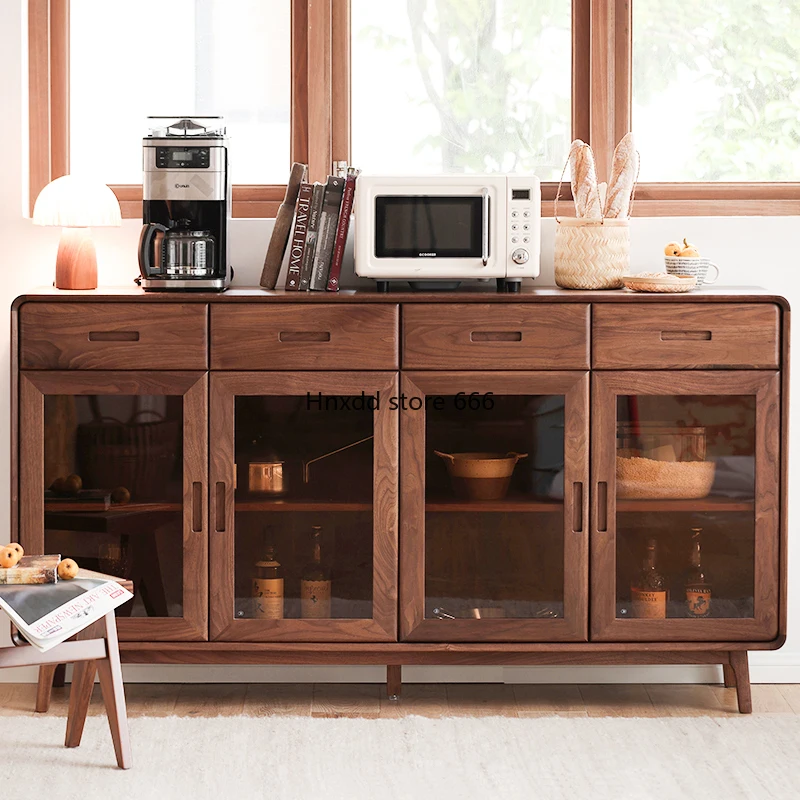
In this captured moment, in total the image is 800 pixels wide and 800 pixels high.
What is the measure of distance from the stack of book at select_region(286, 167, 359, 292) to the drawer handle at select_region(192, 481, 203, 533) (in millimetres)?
539

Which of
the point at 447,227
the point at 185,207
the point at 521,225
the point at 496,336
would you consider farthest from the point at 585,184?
the point at 185,207

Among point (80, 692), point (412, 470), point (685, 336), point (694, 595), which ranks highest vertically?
point (685, 336)

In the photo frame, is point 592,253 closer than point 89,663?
No

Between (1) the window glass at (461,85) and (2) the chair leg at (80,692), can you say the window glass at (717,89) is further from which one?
(2) the chair leg at (80,692)

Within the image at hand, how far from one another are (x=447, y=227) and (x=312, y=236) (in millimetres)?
335

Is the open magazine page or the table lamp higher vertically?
the table lamp

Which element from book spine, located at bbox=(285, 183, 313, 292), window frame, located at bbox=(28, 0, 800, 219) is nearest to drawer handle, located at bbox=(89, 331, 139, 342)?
book spine, located at bbox=(285, 183, 313, 292)

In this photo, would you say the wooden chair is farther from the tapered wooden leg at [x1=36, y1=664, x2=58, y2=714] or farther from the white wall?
the white wall

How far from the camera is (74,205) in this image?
2.71 meters

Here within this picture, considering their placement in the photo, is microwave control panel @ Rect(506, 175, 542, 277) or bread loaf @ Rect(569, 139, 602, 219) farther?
bread loaf @ Rect(569, 139, 602, 219)

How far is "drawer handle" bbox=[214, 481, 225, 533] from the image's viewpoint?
2664 mm

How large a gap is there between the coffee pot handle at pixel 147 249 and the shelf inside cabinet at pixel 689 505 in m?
1.27

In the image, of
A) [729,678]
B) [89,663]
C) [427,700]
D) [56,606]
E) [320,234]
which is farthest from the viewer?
[729,678]

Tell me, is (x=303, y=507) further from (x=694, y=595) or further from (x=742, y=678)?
(x=742, y=678)
